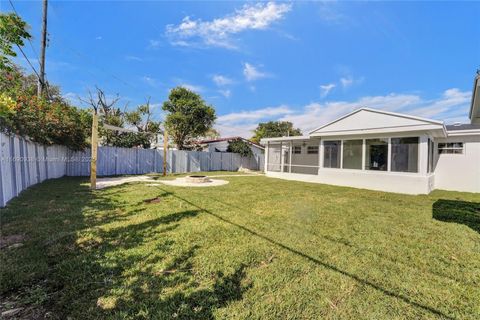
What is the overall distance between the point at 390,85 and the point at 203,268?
21242 millimetres

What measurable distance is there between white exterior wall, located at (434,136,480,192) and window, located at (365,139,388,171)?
3.77 meters


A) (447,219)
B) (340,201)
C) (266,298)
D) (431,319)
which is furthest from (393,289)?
(340,201)

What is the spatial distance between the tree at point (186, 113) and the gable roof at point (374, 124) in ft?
33.7

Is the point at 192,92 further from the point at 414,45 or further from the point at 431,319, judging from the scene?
the point at 431,319

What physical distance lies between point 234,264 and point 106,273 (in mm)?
1611

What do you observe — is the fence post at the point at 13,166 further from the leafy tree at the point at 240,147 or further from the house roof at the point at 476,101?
the leafy tree at the point at 240,147

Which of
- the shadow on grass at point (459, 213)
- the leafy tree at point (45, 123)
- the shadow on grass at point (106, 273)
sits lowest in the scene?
the shadow on grass at point (459, 213)

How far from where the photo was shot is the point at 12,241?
3.62 meters

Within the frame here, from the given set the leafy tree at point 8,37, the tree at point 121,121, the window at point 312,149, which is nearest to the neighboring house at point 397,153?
the window at point 312,149

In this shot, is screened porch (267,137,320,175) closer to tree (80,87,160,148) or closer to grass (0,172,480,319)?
tree (80,87,160,148)

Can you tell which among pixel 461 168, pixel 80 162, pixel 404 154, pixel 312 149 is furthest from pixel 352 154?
pixel 80 162

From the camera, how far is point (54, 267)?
288 centimetres

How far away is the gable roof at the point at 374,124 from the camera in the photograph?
971cm

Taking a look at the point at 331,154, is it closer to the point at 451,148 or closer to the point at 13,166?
the point at 451,148
